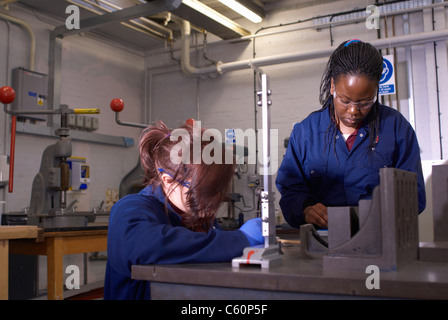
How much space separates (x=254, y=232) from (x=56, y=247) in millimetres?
2046

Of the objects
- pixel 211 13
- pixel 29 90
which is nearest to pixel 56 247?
pixel 29 90

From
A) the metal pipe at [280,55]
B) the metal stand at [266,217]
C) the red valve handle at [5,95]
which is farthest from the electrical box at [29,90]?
the metal stand at [266,217]

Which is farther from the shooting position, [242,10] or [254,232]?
[242,10]

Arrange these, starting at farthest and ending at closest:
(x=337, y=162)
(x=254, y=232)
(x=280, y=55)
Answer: (x=280, y=55)
(x=337, y=162)
(x=254, y=232)

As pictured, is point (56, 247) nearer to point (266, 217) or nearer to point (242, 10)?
point (266, 217)

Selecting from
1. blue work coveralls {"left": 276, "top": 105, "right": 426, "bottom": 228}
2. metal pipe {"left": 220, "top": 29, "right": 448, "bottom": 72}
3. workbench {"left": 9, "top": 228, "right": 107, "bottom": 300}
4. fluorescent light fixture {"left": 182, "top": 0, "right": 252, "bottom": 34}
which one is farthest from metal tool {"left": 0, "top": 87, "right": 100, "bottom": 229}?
metal pipe {"left": 220, "top": 29, "right": 448, "bottom": 72}

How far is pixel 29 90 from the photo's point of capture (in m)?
4.39

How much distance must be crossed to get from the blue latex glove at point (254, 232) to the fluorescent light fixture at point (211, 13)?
3.55m

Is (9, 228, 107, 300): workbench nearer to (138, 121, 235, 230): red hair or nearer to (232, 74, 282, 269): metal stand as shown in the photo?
(138, 121, 235, 230): red hair

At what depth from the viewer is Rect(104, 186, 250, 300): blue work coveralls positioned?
35.4 inches

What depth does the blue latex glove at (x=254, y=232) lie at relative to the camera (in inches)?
39.4

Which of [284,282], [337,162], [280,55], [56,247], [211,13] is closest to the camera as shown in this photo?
[284,282]

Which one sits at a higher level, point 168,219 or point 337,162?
point 337,162
